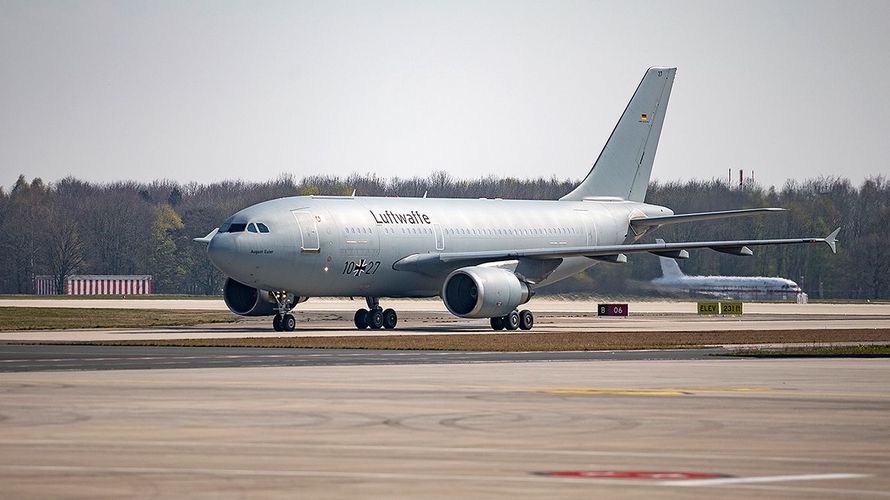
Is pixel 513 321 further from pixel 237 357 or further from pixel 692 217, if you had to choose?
pixel 237 357

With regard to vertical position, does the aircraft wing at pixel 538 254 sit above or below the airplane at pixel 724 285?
above

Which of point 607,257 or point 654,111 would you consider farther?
point 654,111

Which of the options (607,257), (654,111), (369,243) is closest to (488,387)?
(369,243)

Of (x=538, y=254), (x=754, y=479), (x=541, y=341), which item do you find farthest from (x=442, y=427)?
(x=538, y=254)

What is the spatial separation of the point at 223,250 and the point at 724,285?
188 feet

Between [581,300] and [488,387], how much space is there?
A: 213ft

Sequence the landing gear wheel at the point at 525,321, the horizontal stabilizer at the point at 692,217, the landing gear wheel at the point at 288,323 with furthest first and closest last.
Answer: the horizontal stabilizer at the point at 692,217
the landing gear wheel at the point at 525,321
the landing gear wheel at the point at 288,323

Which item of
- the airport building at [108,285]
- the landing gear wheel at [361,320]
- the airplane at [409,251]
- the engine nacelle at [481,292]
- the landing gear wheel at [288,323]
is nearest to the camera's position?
the landing gear wheel at [288,323]

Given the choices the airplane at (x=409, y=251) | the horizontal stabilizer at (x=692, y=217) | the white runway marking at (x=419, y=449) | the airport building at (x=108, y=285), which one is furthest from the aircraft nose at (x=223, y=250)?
the airport building at (x=108, y=285)

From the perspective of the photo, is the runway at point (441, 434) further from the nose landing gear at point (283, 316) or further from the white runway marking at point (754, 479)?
the nose landing gear at point (283, 316)

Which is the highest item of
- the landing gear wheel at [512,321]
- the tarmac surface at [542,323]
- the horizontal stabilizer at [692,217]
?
the horizontal stabilizer at [692,217]

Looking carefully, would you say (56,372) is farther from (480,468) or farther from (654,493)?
(654,493)

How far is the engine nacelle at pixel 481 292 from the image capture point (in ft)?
184

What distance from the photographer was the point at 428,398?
23.2 meters
